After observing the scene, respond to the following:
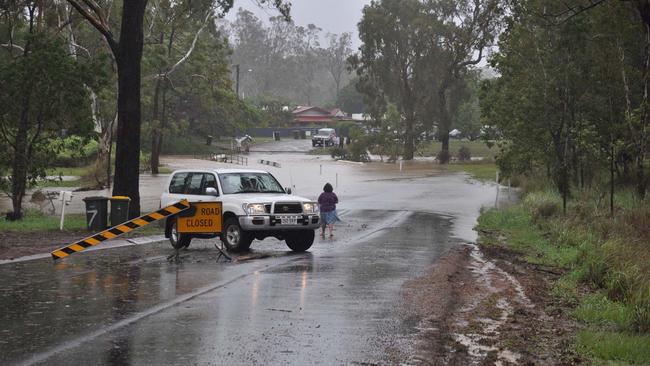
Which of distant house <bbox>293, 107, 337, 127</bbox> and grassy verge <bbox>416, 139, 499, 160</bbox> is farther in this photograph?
Result: distant house <bbox>293, 107, 337, 127</bbox>

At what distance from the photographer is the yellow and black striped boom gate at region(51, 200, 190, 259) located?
52.6 feet

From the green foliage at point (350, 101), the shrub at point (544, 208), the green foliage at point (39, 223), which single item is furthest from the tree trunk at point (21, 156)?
the green foliage at point (350, 101)

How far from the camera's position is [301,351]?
8.80 meters

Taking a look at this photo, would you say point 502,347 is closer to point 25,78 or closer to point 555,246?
point 555,246

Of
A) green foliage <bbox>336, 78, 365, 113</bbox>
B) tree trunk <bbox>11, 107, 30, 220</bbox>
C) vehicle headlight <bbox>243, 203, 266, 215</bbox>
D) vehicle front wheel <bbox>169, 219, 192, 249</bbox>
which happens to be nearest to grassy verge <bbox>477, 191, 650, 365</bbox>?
vehicle headlight <bbox>243, 203, 266, 215</bbox>

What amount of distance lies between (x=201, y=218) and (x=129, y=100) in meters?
8.04

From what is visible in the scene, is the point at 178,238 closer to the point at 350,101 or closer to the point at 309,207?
the point at 309,207

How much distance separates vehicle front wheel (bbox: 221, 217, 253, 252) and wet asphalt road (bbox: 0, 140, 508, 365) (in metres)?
0.30

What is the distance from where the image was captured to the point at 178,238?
18922 millimetres

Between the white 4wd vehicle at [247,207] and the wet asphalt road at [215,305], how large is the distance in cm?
44

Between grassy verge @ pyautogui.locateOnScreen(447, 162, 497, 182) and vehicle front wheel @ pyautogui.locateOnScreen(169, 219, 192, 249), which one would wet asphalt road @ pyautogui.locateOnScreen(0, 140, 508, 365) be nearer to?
vehicle front wheel @ pyautogui.locateOnScreen(169, 219, 192, 249)

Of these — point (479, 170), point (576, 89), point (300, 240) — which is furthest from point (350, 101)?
point (300, 240)

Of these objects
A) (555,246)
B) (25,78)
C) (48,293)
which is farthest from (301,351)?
(25,78)

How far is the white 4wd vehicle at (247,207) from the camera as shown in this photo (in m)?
18.0
